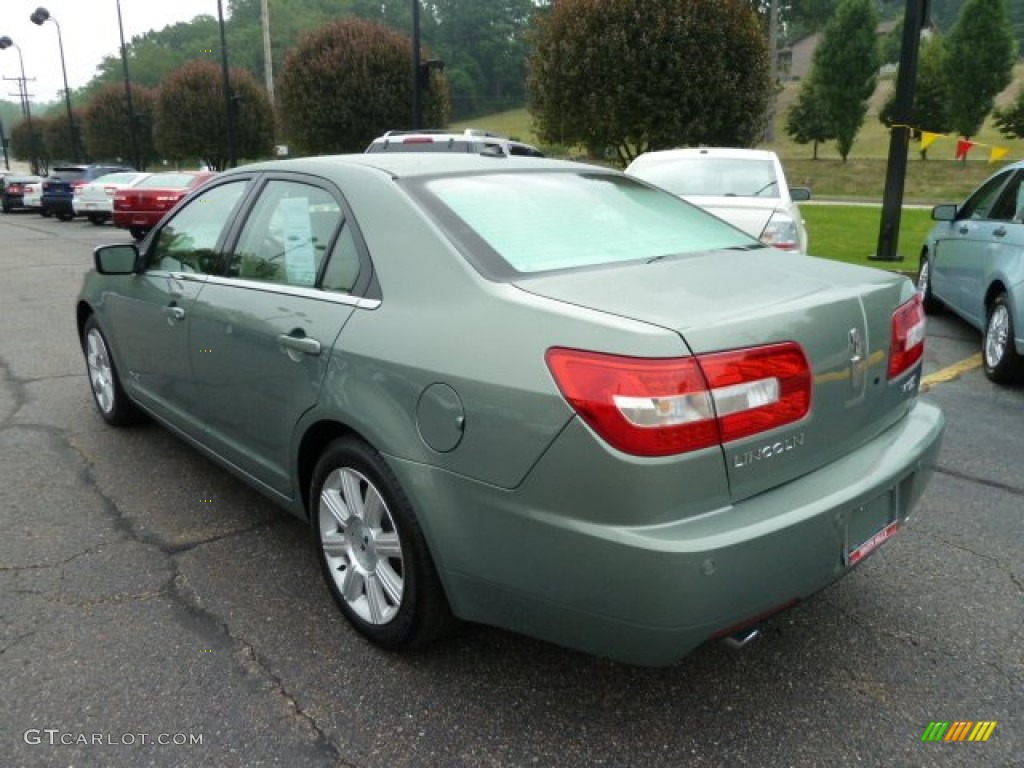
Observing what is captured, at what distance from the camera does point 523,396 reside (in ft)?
6.76

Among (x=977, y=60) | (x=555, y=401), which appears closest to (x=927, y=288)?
(x=555, y=401)

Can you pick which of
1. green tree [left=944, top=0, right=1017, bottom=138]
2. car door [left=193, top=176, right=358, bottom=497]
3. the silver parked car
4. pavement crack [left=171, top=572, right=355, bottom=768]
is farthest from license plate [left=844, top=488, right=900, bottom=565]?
green tree [left=944, top=0, right=1017, bottom=138]

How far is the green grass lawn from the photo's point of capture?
11.5 m

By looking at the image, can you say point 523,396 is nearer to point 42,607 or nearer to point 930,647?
point 930,647

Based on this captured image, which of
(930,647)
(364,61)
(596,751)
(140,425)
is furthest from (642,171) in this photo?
(364,61)

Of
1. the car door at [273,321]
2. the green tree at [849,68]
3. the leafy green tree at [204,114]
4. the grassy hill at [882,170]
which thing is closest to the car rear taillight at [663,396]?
the car door at [273,321]

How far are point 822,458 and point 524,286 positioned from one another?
94 centimetres

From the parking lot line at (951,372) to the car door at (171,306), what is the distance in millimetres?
4513

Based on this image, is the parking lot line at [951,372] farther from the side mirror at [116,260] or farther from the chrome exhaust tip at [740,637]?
the side mirror at [116,260]

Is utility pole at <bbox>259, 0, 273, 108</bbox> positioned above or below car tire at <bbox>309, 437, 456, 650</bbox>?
above

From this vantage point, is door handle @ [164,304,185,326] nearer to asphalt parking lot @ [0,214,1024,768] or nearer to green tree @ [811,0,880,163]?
asphalt parking lot @ [0,214,1024,768]

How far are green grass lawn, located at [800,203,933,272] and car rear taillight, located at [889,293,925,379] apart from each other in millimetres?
7605

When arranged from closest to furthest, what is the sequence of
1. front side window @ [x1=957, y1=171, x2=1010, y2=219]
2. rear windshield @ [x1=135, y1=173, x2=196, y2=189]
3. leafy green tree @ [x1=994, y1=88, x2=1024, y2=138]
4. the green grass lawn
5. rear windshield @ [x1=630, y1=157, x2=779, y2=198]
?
front side window @ [x1=957, y1=171, x2=1010, y2=219] < rear windshield @ [x1=630, y1=157, x2=779, y2=198] < the green grass lawn < rear windshield @ [x1=135, y1=173, x2=196, y2=189] < leafy green tree @ [x1=994, y1=88, x2=1024, y2=138]

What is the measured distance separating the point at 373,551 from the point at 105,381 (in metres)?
3.03
